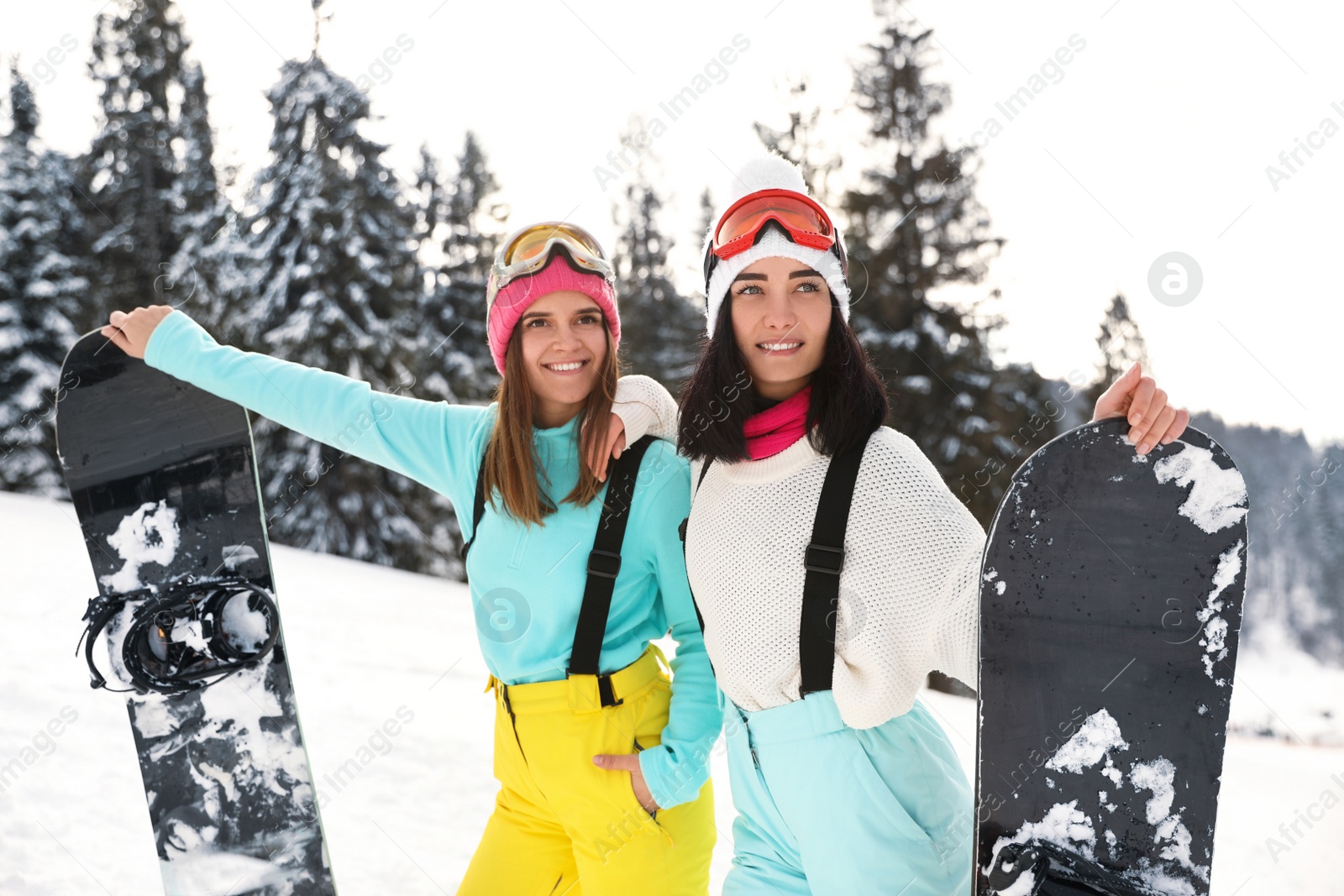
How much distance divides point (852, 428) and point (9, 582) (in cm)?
1121

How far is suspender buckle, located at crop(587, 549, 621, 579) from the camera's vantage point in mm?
2117

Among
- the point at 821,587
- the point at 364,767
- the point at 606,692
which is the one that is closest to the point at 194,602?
the point at 606,692

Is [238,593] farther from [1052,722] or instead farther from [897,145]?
[897,145]

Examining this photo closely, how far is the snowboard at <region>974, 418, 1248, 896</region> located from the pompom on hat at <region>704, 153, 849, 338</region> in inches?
24.2

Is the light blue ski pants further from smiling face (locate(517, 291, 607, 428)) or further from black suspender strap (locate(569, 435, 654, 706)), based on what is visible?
smiling face (locate(517, 291, 607, 428))

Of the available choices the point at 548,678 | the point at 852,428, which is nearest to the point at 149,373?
the point at 548,678

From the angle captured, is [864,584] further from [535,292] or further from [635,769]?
[535,292]

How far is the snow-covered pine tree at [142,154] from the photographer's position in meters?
19.4

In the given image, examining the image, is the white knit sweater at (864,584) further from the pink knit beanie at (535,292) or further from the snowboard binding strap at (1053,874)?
the pink knit beanie at (535,292)

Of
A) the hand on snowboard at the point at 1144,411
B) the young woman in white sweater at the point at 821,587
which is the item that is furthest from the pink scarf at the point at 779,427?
the hand on snowboard at the point at 1144,411

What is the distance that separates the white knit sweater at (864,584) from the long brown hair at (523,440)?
18.7 inches

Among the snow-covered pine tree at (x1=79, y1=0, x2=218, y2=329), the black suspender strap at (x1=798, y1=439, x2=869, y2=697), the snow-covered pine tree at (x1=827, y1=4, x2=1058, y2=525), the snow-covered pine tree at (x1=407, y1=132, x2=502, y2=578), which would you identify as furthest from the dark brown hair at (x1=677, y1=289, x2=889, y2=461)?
the snow-covered pine tree at (x1=79, y1=0, x2=218, y2=329)

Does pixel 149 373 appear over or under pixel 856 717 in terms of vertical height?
over

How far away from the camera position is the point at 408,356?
1692 centimetres
